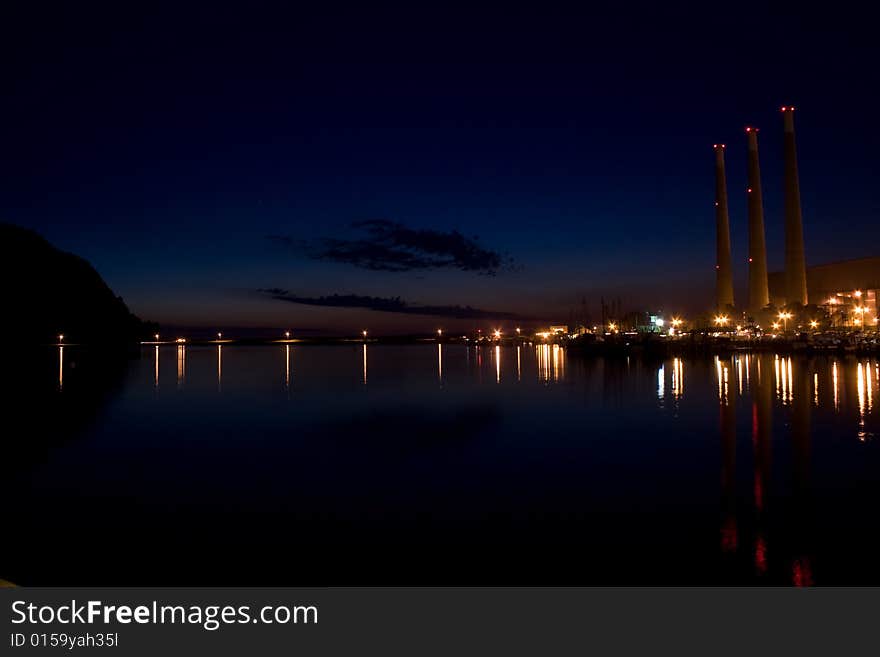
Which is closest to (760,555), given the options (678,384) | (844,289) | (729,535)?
(729,535)

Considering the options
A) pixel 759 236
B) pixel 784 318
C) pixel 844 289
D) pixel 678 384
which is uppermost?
pixel 759 236

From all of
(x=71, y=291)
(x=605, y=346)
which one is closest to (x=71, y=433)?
(x=605, y=346)

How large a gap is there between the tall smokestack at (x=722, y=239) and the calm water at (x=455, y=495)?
72.9 metres

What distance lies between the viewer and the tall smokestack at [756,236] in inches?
3381

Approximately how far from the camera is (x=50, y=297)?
143000 millimetres

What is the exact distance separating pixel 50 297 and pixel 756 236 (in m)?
143

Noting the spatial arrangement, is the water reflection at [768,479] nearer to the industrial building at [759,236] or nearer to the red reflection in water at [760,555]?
the red reflection in water at [760,555]

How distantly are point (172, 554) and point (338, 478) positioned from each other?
17.3 feet

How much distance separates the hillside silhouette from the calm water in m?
129

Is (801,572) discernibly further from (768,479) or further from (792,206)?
(792,206)

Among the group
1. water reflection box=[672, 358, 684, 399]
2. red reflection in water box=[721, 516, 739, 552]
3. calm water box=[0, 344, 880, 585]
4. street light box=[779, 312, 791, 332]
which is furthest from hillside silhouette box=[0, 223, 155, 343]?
red reflection in water box=[721, 516, 739, 552]

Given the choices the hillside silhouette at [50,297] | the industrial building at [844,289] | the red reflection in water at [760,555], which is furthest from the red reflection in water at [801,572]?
the hillside silhouette at [50,297]

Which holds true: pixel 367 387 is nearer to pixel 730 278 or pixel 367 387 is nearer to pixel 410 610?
pixel 410 610

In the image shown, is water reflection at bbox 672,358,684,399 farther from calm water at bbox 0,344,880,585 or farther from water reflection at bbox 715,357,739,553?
calm water at bbox 0,344,880,585
